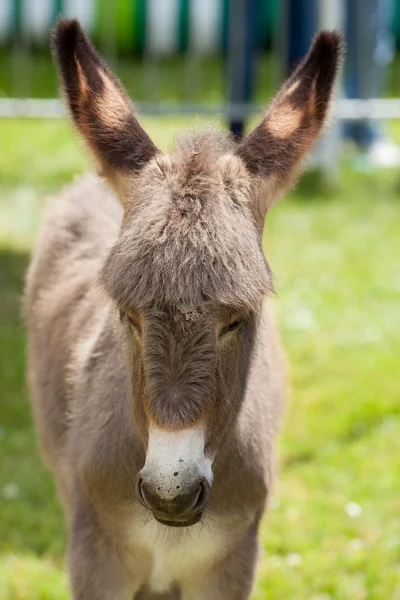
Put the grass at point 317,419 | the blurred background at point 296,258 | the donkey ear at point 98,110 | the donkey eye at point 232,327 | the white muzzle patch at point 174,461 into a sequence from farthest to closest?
the blurred background at point 296,258 < the grass at point 317,419 < the donkey ear at point 98,110 < the donkey eye at point 232,327 < the white muzzle patch at point 174,461

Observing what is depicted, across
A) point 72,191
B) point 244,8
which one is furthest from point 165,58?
point 72,191

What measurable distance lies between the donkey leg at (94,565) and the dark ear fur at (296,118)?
1449 millimetres

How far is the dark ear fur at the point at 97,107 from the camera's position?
3410mm

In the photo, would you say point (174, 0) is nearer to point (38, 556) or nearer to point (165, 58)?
point (165, 58)

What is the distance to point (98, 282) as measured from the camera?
10.4 feet

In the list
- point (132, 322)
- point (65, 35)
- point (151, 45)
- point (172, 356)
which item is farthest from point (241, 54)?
point (172, 356)

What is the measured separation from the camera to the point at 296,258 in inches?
365

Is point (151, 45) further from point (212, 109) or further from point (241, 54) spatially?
point (212, 109)

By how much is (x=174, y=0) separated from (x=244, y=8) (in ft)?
18.3

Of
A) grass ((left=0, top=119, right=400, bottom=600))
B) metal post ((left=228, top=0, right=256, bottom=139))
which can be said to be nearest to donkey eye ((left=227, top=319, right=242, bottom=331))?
grass ((left=0, top=119, right=400, bottom=600))

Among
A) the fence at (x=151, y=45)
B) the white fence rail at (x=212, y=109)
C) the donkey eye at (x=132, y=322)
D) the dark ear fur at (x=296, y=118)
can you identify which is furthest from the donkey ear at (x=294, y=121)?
the fence at (x=151, y=45)

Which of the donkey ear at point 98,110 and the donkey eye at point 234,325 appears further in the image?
the donkey ear at point 98,110

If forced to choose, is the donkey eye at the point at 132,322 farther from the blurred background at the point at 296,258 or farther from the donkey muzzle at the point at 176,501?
the blurred background at the point at 296,258

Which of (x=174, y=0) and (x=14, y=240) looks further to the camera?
(x=174, y=0)
